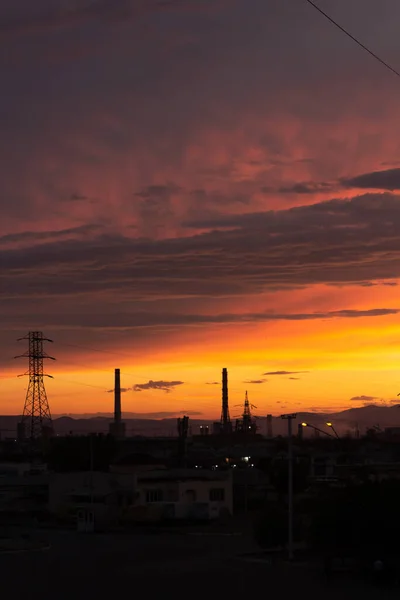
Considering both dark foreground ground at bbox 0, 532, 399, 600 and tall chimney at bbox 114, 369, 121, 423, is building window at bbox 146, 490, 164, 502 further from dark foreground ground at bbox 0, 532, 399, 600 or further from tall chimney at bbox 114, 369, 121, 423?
tall chimney at bbox 114, 369, 121, 423

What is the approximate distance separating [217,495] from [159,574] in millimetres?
29196

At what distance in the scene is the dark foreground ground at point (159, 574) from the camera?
103 ft

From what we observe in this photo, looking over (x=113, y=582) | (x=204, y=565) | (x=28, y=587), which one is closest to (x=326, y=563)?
(x=204, y=565)

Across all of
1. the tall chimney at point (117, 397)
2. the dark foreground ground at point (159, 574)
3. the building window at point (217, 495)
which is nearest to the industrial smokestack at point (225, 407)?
the tall chimney at point (117, 397)

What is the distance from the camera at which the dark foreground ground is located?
31438 millimetres

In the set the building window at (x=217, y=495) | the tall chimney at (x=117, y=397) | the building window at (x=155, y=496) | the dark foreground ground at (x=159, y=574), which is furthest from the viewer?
the tall chimney at (x=117, y=397)

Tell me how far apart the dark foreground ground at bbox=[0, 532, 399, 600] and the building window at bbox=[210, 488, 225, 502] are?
1776 cm

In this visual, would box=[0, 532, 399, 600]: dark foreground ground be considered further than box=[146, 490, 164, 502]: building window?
No

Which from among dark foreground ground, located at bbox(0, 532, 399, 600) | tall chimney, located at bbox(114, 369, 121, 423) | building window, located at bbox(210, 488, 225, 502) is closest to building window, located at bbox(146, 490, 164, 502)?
building window, located at bbox(210, 488, 225, 502)

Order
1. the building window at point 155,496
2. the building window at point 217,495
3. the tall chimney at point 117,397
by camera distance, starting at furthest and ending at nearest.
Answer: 1. the tall chimney at point 117,397
2. the building window at point 217,495
3. the building window at point 155,496

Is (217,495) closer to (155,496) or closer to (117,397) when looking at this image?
(155,496)

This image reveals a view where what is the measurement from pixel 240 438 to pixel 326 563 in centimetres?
12018

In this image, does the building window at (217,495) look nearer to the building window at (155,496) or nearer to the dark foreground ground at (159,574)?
the building window at (155,496)

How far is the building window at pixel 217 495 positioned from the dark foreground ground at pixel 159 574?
58.3ft
